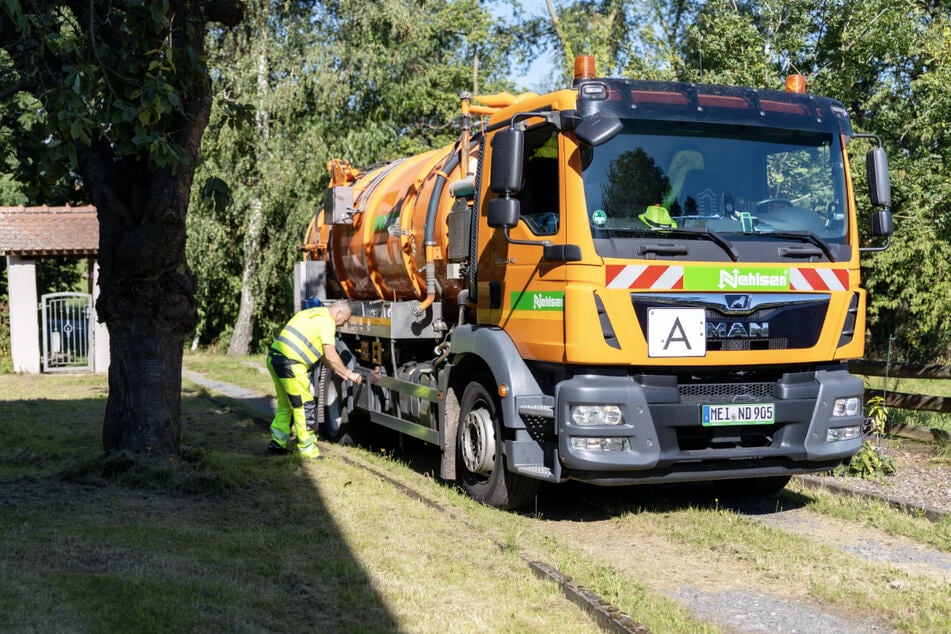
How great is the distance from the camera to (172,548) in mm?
6215

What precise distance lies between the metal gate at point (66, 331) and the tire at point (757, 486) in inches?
714

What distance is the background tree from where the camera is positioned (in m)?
7.74

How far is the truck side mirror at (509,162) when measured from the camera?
670cm

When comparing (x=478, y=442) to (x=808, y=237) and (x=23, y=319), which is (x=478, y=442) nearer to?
(x=808, y=237)

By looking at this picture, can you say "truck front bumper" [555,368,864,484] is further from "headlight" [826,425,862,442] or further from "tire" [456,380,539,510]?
"tire" [456,380,539,510]

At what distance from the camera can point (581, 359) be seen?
6656 mm

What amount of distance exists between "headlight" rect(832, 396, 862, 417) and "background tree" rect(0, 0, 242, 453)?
5.13 metres

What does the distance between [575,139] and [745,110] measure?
1323 mm

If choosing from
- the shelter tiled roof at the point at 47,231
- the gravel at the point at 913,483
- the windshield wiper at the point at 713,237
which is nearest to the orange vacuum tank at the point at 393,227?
the windshield wiper at the point at 713,237

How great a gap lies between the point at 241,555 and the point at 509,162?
119 inches

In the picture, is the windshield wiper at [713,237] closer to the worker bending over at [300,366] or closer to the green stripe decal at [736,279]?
the green stripe decal at [736,279]

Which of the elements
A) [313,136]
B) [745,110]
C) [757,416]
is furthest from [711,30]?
[313,136]

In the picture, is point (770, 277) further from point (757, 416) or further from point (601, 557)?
point (601, 557)

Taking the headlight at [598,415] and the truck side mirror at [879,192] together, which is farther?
the truck side mirror at [879,192]
